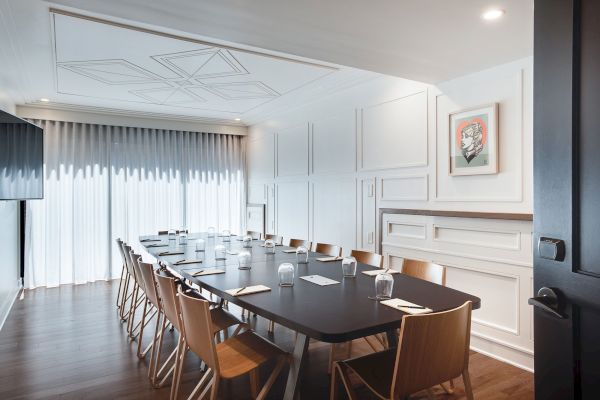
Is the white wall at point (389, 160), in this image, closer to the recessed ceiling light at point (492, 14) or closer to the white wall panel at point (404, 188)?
the white wall panel at point (404, 188)

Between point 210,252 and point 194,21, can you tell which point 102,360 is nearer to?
point 210,252

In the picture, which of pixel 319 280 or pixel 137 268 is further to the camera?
pixel 137 268

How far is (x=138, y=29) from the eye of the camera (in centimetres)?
319

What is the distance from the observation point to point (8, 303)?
15.1 feet

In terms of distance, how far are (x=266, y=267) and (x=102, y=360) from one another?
1631 mm

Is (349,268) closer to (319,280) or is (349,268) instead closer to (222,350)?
(319,280)

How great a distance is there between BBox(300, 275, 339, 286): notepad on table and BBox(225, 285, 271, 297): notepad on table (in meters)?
0.35

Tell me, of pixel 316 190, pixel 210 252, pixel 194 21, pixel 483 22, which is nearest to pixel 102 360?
pixel 210 252

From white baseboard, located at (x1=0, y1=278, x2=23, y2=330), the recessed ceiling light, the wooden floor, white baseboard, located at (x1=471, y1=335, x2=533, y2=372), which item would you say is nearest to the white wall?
white baseboard, located at (x1=471, y1=335, x2=533, y2=372)

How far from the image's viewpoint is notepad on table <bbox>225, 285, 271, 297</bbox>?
2162 mm

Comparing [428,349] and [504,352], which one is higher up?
[428,349]

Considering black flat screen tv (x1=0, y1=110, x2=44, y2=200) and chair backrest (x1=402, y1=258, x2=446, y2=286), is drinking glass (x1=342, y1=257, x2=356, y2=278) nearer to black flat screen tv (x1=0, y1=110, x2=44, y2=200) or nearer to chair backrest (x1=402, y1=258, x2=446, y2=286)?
chair backrest (x1=402, y1=258, x2=446, y2=286)

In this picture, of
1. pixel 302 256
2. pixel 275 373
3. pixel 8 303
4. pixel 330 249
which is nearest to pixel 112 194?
pixel 8 303

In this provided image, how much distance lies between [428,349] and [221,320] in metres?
1.59
